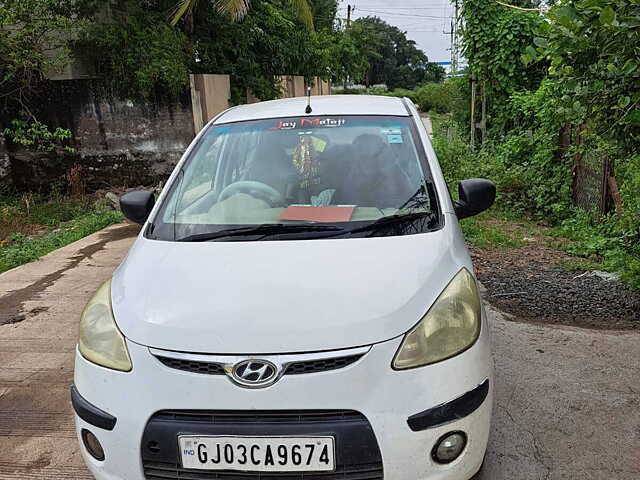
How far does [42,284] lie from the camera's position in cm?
562

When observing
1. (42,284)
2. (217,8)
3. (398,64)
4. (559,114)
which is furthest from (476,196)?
(398,64)

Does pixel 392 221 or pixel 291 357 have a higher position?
pixel 392 221

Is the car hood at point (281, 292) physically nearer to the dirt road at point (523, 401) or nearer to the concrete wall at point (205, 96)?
the dirt road at point (523, 401)

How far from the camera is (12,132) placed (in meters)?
9.58

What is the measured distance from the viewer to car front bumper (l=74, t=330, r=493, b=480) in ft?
5.98

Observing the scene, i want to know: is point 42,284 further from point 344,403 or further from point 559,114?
point 559,114

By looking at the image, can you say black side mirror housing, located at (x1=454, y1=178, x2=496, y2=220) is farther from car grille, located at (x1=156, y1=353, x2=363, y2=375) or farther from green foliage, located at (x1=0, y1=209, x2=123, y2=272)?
green foliage, located at (x1=0, y1=209, x2=123, y2=272)

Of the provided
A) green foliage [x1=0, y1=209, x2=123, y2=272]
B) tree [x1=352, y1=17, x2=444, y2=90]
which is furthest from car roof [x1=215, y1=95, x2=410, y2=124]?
tree [x1=352, y1=17, x2=444, y2=90]

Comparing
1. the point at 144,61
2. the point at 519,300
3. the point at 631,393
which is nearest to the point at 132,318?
the point at 631,393

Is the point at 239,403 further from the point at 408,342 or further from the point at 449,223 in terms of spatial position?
the point at 449,223

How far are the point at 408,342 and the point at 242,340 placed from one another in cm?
55

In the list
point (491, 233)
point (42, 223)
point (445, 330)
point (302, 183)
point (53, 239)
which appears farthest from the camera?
point (42, 223)

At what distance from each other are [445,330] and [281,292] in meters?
0.60

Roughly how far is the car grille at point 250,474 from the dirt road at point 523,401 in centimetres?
88
